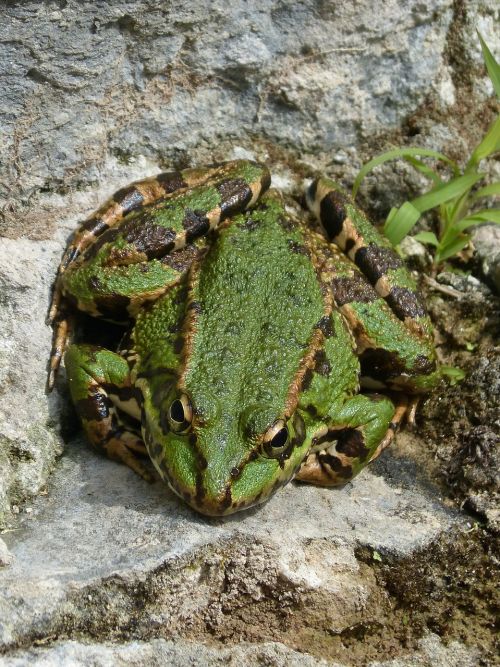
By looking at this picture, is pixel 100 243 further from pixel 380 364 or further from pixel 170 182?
pixel 380 364

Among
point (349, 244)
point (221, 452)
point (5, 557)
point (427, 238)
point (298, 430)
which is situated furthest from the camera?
point (427, 238)

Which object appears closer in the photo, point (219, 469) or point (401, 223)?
point (219, 469)

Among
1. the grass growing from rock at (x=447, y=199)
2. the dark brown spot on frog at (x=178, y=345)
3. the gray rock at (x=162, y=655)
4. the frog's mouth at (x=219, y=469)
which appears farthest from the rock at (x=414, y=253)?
the gray rock at (x=162, y=655)

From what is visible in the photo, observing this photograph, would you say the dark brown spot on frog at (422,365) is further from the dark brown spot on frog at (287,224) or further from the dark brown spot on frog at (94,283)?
the dark brown spot on frog at (94,283)

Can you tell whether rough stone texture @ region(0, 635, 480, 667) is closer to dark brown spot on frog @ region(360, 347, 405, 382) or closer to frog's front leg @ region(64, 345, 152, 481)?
frog's front leg @ region(64, 345, 152, 481)

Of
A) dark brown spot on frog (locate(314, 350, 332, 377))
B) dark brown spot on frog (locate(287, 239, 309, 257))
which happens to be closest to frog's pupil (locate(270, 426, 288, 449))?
dark brown spot on frog (locate(314, 350, 332, 377))

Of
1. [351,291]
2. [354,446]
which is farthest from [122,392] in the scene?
[351,291]
